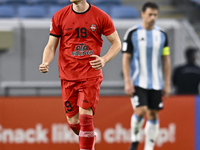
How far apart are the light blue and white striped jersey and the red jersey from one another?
2019 mm

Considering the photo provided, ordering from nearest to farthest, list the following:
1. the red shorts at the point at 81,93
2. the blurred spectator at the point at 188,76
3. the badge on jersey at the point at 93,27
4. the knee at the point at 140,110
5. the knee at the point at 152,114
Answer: the badge on jersey at the point at 93,27 → the red shorts at the point at 81,93 → the knee at the point at 140,110 → the knee at the point at 152,114 → the blurred spectator at the point at 188,76

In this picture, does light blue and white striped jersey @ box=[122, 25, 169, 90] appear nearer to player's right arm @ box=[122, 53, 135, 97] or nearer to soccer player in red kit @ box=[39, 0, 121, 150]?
player's right arm @ box=[122, 53, 135, 97]

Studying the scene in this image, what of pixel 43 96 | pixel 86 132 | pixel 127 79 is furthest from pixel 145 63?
pixel 86 132

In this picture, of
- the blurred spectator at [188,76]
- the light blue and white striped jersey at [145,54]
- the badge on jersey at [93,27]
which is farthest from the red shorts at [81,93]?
the blurred spectator at [188,76]

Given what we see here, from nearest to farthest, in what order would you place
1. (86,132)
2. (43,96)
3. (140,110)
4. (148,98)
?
(86,132)
(140,110)
(148,98)
(43,96)

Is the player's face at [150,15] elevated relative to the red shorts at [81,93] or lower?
elevated

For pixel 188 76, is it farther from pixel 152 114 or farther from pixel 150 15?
pixel 150 15

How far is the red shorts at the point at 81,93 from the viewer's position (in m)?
4.18

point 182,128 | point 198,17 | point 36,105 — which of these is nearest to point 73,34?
→ point 36,105

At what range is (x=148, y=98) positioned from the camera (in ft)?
20.4

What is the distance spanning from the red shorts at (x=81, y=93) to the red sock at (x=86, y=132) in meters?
0.12

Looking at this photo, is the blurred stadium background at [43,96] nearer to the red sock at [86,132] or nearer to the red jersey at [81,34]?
the red sock at [86,132]

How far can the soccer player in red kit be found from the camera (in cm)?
409

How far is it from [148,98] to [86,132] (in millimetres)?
2214
